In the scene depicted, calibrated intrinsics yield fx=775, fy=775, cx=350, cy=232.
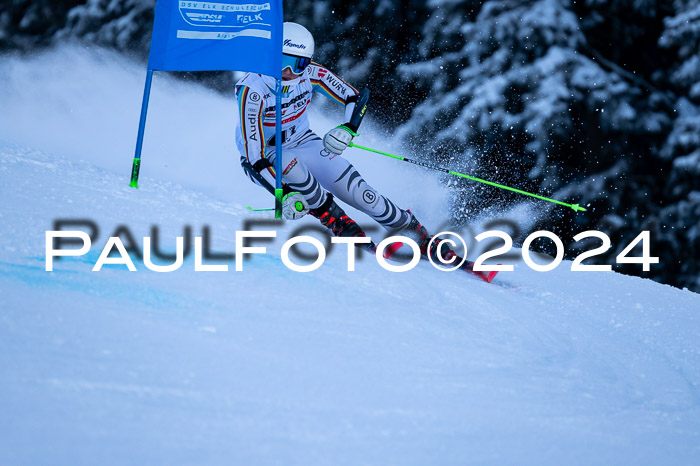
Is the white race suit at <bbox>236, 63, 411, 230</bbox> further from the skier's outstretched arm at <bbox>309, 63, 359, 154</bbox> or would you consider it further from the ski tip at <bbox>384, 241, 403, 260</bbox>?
the ski tip at <bbox>384, 241, 403, 260</bbox>

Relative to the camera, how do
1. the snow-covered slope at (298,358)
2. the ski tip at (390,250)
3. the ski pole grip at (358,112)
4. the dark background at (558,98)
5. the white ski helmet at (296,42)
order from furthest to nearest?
the dark background at (558,98), the ski pole grip at (358,112), the ski tip at (390,250), the white ski helmet at (296,42), the snow-covered slope at (298,358)

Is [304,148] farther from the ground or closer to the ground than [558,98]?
closer to the ground

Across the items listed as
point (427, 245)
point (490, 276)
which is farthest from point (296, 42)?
point (490, 276)

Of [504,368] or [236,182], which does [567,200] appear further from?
[504,368]

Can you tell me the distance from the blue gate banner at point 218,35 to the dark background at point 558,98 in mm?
4310

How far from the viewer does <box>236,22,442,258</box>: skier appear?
4.61 m

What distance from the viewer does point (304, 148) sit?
5.03 m

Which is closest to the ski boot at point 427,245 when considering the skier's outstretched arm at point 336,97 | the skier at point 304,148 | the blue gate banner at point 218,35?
the skier at point 304,148

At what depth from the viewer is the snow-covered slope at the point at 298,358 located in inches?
95.5

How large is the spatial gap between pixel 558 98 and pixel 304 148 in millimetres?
4648

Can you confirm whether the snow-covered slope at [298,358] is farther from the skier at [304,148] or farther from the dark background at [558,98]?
the dark background at [558,98]

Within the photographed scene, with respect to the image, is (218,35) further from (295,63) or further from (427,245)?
(427,245)

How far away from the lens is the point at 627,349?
13.2 feet

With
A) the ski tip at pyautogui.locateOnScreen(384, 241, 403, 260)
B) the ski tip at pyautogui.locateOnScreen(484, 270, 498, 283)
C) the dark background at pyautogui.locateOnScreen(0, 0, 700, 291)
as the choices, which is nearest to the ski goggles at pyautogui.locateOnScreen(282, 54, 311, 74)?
the ski tip at pyautogui.locateOnScreen(384, 241, 403, 260)
